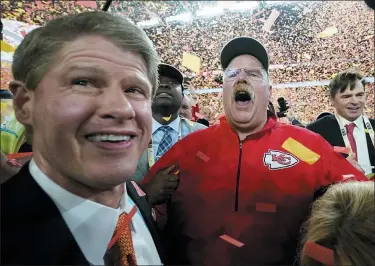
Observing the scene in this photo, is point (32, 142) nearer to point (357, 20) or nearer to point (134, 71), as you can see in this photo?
point (134, 71)

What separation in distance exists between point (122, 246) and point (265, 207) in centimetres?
55

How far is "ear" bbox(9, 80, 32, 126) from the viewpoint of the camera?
15.1 inches

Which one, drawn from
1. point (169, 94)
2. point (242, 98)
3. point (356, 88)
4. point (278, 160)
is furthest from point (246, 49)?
point (356, 88)

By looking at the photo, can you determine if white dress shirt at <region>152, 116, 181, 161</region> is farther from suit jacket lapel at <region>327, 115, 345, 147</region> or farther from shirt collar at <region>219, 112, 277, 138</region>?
suit jacket lapel at <region>327, 115, 345, 147</region>

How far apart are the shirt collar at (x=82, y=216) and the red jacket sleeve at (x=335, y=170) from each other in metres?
0.67

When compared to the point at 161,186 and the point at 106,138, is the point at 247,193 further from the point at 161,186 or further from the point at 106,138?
Answer: the point at 106,138

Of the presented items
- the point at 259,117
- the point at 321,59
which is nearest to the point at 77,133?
the point at 259,117

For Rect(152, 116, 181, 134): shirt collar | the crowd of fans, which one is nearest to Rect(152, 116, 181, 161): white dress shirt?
Rect(152, 116, 181, 134): shirt collar

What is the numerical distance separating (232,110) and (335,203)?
445 mm

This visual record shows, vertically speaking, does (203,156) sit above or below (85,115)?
below

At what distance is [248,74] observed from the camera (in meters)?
1.01

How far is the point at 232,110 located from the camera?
3.32 feet

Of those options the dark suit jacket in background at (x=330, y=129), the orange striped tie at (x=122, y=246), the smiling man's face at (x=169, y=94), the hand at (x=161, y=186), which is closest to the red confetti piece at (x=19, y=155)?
the orange striped tie at (x=122, y=246)

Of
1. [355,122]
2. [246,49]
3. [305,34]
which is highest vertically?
[305,34]
